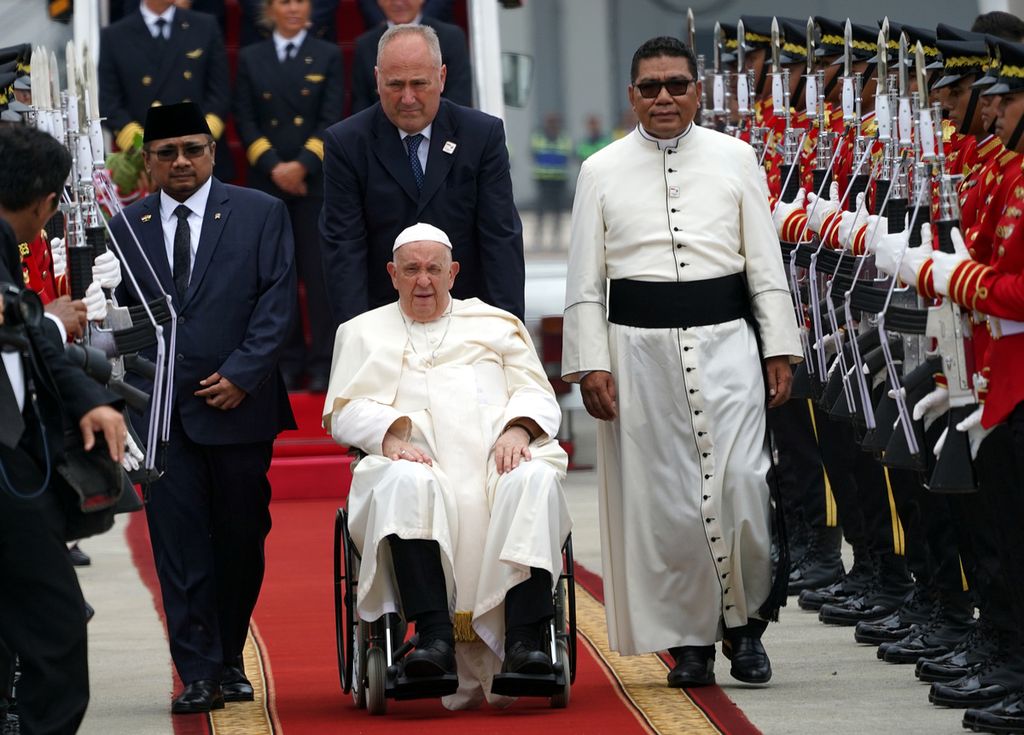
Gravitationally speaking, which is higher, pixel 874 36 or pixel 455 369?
pixel 874 36

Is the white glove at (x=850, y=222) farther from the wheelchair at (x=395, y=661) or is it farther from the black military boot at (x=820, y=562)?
the black military boot at (x=820, y=562)

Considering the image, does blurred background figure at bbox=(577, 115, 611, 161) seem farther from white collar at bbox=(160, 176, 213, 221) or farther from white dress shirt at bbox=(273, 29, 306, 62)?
white collar at bbox=(160, 176, 213, 221)

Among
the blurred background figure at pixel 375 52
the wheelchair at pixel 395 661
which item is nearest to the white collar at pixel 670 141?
the wheelchair at pixel 395 661

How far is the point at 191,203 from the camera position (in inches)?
268

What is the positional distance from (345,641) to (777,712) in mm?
1390

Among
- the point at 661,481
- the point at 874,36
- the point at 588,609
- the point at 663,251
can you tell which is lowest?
the point at 588,609

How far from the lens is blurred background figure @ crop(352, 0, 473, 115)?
11.1 metres

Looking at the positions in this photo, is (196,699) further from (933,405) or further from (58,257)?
(933,405)

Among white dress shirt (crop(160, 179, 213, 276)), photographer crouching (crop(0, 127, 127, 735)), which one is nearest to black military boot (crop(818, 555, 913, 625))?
white dress shirt (crop(160, 179, 213, 276))

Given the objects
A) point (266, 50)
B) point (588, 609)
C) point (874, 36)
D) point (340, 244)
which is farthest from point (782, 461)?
point (266, 50)

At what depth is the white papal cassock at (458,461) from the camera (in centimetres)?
616

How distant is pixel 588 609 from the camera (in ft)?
26.6

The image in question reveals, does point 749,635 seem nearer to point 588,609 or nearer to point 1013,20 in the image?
point 588,609

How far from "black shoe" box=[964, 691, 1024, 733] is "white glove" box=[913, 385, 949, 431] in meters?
0.77
